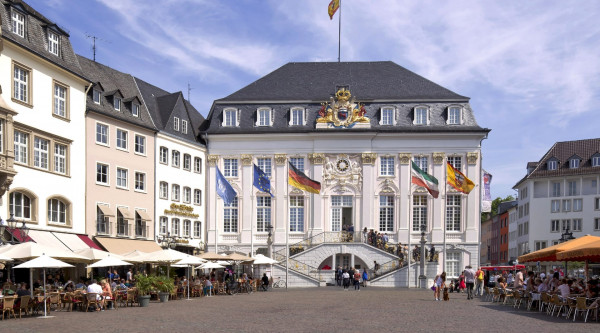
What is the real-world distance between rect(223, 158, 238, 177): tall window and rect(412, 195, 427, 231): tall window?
47.3 ft

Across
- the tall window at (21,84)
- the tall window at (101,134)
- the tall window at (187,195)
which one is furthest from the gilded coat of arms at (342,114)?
the tall window at (21,84)

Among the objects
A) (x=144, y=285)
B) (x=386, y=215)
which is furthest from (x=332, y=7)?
(x=144, y=285)

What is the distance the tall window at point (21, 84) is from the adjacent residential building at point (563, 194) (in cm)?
6042

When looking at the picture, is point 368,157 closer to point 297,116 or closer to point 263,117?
point 297,116

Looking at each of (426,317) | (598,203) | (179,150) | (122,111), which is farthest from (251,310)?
(598,203)

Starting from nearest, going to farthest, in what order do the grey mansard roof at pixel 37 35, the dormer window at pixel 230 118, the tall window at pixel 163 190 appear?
the grey mansard roof at pixel 37 35
the tall window at pixel 163 190
the dormer window at pixel 230 118

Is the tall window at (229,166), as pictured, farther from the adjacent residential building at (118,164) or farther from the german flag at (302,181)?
the german flag at (302,181)

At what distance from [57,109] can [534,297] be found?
1062 inches

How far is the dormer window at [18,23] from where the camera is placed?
130ft

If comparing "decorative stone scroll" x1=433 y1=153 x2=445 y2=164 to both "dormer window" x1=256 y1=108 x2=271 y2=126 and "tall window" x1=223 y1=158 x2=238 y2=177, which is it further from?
"tall window" x1=223 y1=158 x2=238 y2=177

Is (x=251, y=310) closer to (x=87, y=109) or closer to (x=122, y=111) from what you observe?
(x=87, y=109)

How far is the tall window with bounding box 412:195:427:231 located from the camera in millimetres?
61781

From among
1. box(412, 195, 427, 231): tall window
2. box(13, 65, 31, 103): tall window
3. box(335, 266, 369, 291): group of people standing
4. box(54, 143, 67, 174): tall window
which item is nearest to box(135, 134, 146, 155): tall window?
box(54, 143, 67, 174): tall window

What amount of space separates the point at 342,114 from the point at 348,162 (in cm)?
379
